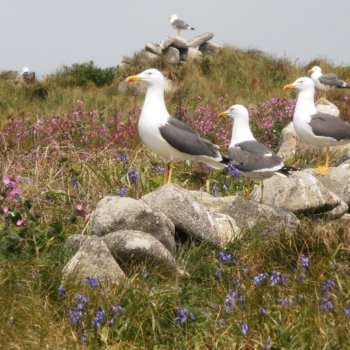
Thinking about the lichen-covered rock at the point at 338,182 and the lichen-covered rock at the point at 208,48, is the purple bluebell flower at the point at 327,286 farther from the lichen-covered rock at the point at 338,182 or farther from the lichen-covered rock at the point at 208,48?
the lichen-covered rock at the point at 208,48

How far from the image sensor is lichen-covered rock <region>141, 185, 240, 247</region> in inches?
275

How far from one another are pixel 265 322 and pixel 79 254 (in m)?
1.62

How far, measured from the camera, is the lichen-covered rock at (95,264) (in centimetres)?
573

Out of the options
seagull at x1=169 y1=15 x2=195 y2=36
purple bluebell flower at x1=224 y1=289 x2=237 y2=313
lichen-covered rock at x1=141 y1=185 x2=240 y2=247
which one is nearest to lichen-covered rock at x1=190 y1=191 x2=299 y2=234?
lichen-covered rock at x1=141 y1=185 x2=240 y2=247

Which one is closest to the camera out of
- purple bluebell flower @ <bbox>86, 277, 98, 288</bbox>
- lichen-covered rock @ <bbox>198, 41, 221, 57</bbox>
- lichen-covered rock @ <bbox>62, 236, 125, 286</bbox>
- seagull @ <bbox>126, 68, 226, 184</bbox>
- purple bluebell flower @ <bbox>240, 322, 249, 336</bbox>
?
purple bluebell flower @ <bbox>240, 322, 249, 336</bbox>

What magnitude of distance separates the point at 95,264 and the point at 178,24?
91.7 feet

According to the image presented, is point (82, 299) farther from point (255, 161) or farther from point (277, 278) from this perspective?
point (255, 161)

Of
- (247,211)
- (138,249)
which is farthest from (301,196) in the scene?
(138,249)

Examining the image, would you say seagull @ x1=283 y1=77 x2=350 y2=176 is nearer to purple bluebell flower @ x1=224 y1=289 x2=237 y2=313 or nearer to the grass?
the grass

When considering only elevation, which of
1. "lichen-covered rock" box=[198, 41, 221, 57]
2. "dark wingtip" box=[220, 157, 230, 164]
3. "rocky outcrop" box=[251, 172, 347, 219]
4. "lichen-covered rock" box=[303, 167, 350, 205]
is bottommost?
Result: "lichen-covered rock" box=[198, 41, 221, 57]

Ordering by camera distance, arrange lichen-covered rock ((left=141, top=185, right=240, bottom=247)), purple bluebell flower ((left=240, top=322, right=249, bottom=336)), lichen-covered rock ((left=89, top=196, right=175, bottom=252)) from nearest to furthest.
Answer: purple bluebell flower ((left=240, top=322, right=249, bottom=336))
lichen-covered rock ((left=89, top=196, right=175, bottom=252))
lichen-covered rock ((left=141, top=185, right=240, bottom=247))

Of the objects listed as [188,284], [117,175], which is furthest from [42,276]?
[117,175]

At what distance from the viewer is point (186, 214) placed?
701 cm

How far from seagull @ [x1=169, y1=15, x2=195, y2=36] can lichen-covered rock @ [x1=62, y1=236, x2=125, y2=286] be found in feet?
90.2
